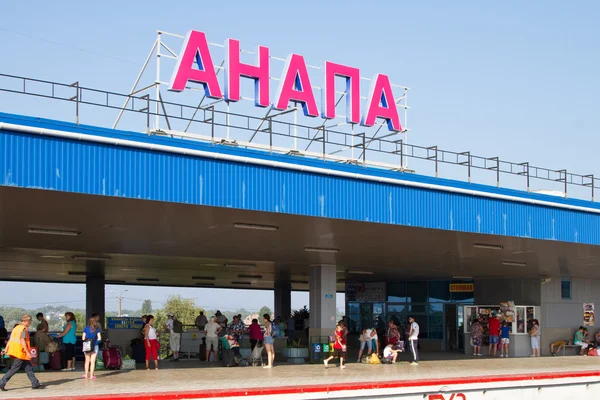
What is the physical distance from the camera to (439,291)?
135 feet

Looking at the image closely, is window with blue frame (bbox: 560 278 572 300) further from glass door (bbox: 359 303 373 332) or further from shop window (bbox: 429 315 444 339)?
glass door (bbox: 359 303 373 332)

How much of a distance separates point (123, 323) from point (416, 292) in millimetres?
19488

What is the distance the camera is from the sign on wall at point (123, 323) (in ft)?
90.0

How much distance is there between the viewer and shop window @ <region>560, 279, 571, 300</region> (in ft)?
120

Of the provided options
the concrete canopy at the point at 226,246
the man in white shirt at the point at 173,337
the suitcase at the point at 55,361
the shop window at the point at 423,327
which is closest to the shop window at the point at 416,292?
the shop window at the point at 423,327

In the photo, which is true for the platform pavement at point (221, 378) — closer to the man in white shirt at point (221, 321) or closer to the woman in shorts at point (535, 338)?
the man in white shirt at point (221, 321)

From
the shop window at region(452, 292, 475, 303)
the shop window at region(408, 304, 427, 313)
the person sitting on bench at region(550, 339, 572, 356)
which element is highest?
the shop window at region(452, 292, 475, 303)

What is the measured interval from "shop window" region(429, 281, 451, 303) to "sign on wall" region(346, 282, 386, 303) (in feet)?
11.0

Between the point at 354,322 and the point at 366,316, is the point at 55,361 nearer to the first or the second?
the point at 366,316

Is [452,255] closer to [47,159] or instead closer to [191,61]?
[191,61]

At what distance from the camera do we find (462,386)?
15.8 metres

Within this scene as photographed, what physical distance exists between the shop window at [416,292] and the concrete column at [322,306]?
49.9 ft

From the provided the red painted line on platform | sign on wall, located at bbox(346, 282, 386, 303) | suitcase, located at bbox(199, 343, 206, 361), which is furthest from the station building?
sign on wall, located at bbox(346, 282, 386, 303)

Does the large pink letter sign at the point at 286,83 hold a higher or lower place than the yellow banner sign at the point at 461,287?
higher
